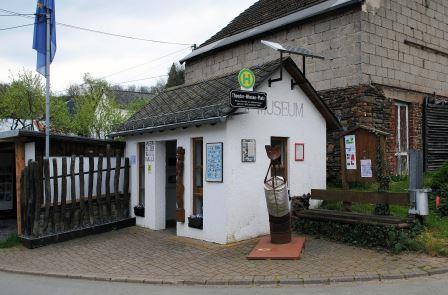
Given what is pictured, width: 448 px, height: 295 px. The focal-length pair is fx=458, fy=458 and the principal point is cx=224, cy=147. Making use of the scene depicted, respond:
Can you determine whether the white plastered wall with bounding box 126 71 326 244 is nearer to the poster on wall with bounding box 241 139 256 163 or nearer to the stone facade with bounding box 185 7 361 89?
the poster on wall with bounding box 241 139 256 163

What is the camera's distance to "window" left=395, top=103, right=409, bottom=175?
49.2ft

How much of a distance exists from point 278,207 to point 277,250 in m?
0.81

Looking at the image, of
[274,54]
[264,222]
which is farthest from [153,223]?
[274,54]

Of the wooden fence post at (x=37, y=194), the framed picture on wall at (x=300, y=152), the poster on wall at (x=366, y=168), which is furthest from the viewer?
the framed picture on wall at (x=300, y=152)

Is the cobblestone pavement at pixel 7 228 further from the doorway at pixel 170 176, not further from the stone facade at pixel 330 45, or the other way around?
the stone facade at pixel 330 45

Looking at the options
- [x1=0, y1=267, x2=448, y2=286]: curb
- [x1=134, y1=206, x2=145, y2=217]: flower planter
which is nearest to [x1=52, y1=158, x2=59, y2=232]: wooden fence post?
[x1=134, y1=206, x2=145, y2=217]: flower planter

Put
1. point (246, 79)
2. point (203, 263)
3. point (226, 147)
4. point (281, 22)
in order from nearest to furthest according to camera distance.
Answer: point (203, 263) < point (246, 79) < point (226, 147) < point (281, 22)

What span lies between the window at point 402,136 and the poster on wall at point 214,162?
304 inches

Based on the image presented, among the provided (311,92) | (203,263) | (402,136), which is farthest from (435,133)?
(203,263)

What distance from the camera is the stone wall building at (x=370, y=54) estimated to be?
1358cm

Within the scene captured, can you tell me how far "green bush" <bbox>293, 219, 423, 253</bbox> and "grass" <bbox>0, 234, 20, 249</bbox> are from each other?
6712 mm

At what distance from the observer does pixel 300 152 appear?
1084 centimetres

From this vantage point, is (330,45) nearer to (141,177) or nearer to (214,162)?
(214,162)

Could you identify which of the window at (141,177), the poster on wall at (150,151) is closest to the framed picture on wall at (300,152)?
the poster on wall at (150,151)
